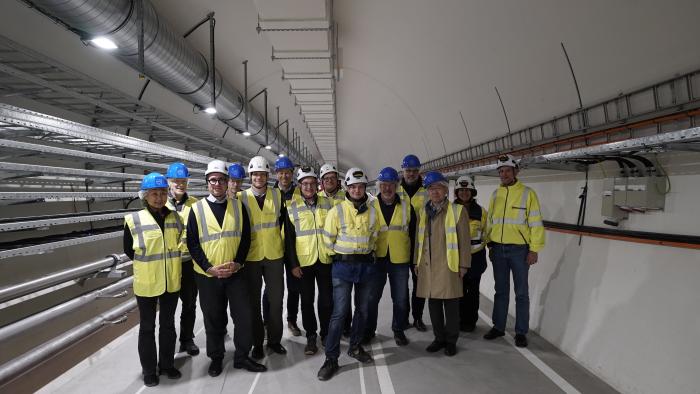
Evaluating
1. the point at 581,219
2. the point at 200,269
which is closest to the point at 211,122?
the point at 200,269

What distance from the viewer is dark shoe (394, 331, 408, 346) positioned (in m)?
3.65

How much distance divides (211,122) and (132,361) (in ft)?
19.3

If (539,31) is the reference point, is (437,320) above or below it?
below

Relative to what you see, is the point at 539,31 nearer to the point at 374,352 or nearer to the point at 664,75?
the point at 664,75

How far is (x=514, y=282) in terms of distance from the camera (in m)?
3.56

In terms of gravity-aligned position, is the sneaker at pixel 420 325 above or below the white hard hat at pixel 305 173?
below

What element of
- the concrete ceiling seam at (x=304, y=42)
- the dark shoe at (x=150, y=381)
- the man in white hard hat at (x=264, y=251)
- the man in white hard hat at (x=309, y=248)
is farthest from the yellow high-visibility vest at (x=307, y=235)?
the concrete ceiling seam at (x=304, y=42)

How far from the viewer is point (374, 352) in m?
3.52

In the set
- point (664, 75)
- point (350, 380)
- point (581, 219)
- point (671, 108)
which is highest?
point (664, 75)

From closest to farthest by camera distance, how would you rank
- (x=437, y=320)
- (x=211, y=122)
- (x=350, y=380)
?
(x=350, y=380), (x=437, y=320), (x=211, y=122)

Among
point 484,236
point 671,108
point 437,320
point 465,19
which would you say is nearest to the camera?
point 671,108

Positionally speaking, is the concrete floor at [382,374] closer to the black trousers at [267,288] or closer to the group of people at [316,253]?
the group of people at [316,253]

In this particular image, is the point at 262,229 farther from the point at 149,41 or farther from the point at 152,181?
the point at 149,41

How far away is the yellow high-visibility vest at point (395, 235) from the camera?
352 cm
